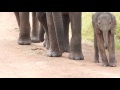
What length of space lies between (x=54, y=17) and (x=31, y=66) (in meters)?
1.48

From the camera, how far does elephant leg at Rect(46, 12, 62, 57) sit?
8.85 meters

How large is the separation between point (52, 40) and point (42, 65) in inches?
48.6

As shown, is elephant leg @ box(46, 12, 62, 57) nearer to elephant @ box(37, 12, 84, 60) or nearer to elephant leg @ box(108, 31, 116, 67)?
elephant @ box(37, 12, 84, 60)

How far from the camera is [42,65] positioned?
779 centimetres

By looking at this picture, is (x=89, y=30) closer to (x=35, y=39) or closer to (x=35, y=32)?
(x=35, y=32)

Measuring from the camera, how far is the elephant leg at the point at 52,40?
885 centimetres

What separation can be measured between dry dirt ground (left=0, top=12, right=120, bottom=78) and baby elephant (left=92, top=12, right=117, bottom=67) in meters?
0.18

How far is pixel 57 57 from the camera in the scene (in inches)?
345

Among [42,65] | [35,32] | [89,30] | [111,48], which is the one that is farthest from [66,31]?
[89,30]

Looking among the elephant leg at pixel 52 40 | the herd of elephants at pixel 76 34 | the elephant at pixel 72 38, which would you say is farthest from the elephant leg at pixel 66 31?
the elephant leg at pixel 52 40

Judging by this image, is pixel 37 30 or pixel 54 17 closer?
pixel 54 17
